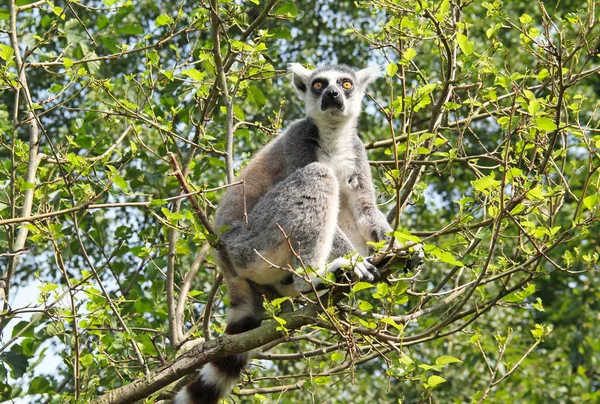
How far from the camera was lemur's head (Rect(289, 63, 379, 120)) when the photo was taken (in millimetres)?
5738

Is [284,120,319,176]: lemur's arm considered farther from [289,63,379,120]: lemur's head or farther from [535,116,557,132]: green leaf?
[535,116,557,132]: green leaf

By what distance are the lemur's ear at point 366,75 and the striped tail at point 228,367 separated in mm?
2186

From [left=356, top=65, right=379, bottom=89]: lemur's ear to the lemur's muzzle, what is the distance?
621mm

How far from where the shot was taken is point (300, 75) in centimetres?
620

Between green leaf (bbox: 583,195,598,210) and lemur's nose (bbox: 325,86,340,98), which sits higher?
lemur's nose (bbox: 325,86,340,98)

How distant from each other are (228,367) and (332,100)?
2.16 meters

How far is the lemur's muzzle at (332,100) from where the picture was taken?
5719 millimetres

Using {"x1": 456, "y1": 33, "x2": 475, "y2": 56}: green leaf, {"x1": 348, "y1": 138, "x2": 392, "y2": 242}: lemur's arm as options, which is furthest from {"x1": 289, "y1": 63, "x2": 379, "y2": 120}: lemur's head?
{"x1": 456, "y1": 33, "x2": 475, "y2": 56}: green leaf

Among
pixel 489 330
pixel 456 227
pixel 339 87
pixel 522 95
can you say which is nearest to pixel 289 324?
pixel 456 227

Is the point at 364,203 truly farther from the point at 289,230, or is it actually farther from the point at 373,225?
the point at 289,230

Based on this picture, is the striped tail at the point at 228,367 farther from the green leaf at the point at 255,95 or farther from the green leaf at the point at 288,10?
the green leaf at the point at 288,10

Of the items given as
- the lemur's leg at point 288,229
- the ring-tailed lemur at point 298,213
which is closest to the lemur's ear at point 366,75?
the ring-tailed lemur at point 298,213

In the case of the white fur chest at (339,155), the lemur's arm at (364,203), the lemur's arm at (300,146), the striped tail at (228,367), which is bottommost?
the striped tail at (228,367)

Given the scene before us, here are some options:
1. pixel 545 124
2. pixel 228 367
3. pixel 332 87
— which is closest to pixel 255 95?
pixel 332 87
